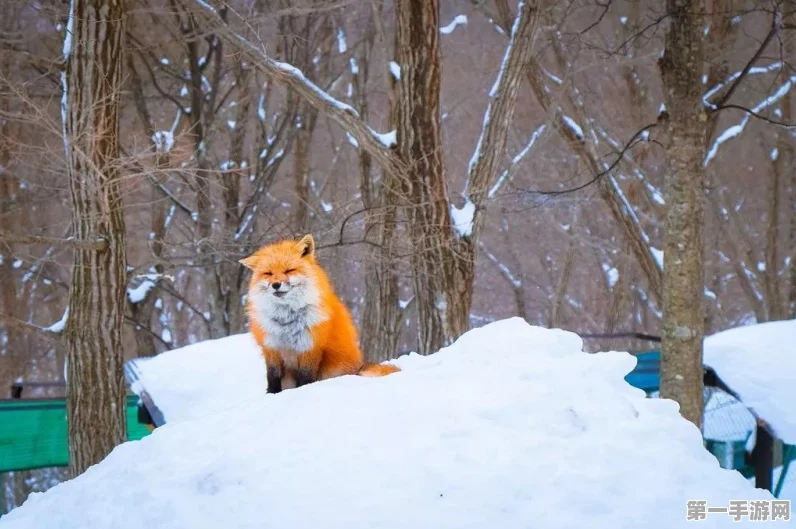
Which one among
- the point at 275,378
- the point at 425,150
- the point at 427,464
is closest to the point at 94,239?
the point at 275,378

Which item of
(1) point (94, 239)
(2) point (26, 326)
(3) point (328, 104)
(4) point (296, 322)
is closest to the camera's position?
(4) point (296, 322)

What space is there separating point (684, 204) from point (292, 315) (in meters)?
4.08

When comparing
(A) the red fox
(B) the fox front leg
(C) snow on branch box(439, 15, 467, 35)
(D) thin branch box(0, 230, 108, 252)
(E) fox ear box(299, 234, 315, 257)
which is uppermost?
(C) snow on branch box(439, 15, 467, 35)

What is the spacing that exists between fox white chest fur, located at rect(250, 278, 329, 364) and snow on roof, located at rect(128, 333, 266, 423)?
79.4 inches

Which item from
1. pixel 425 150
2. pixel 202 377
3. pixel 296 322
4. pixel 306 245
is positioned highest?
pixel 425 150

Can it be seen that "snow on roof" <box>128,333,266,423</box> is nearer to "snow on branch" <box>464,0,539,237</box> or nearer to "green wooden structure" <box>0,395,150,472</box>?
"green wooden structure" <box>0,395,150,472</box>

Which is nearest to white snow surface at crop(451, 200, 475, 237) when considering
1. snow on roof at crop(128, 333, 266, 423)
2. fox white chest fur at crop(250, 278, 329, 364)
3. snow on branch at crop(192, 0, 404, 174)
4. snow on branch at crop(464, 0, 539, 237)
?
snow on branch at crop(464, 0, 539, 237)

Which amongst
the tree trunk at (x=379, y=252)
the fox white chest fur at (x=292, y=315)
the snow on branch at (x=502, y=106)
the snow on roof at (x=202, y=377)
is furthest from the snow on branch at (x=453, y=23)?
the fox white chest fur at (x=292, y=315)

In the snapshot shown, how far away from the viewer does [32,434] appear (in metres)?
8.30

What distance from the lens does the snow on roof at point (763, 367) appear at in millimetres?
7133

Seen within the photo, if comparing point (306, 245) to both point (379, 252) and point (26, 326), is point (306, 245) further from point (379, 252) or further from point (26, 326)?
point (26, 326)

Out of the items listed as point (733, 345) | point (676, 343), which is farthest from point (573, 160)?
Result: point (676, 343)

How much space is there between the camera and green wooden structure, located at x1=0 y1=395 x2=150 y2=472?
8.15m

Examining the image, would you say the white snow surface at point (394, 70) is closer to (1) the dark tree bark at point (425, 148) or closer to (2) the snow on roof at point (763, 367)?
(1) the dark tree bark at point (425, 148)
